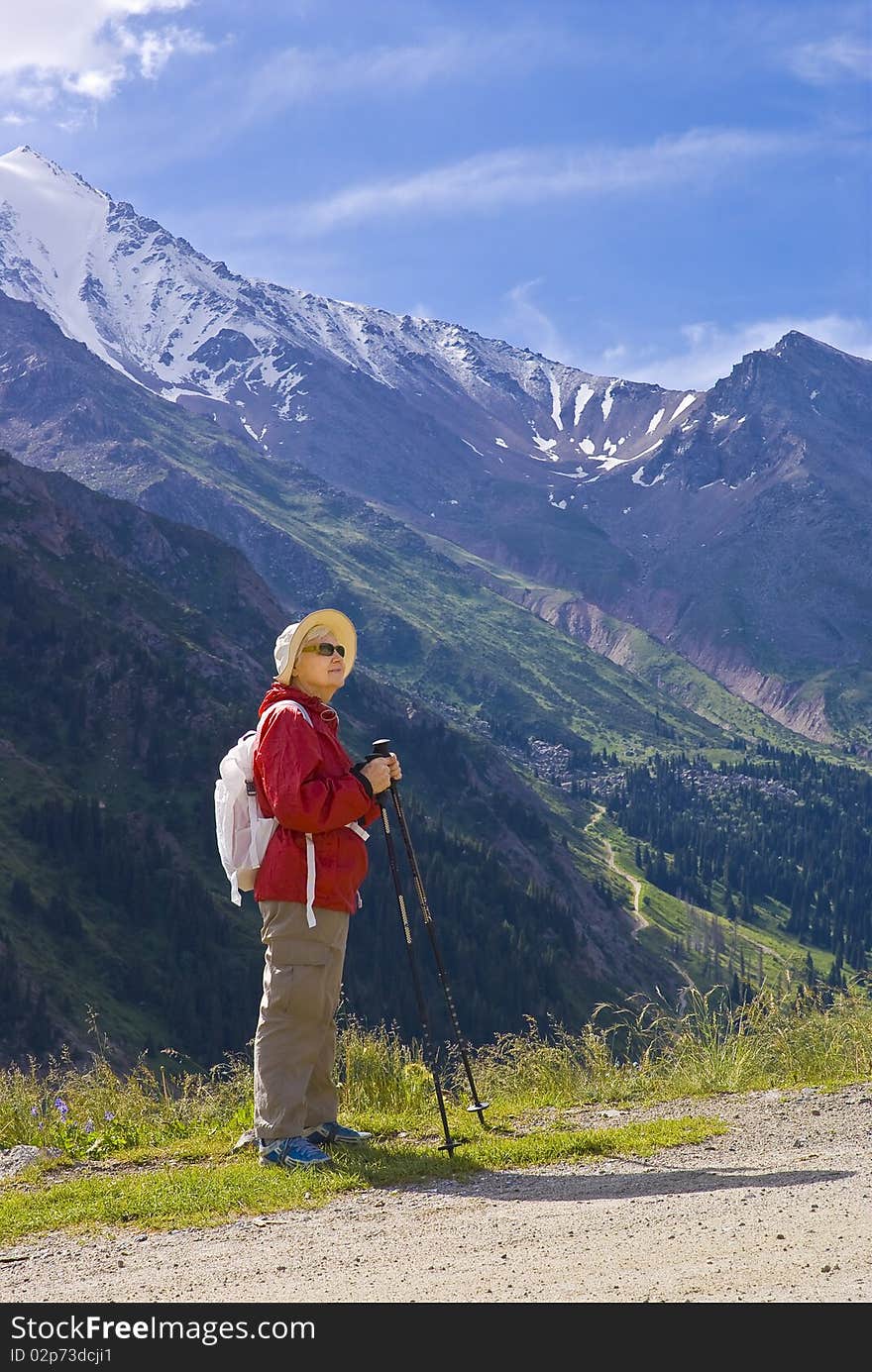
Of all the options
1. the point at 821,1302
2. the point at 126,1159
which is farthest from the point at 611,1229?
the point at 126,1159

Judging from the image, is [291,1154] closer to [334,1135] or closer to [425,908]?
[334,1135]

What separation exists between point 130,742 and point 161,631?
30.8 metres

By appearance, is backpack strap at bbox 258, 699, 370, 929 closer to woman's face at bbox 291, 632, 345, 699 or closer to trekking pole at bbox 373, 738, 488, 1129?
woman's face at bbox 291, 632, 345, 699

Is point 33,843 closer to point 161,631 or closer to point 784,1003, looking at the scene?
point 161,631

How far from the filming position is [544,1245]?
22.7 feet

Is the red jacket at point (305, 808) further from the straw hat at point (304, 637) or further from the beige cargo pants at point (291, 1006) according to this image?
the straw hat at point (304, 637)

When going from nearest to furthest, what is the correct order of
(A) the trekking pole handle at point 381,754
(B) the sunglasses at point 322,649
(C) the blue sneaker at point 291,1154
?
(C) the blue sneaker at point 291,1154, (A) the trekking pole handle at point 381,754, (B) the sunglasses at point 322,649

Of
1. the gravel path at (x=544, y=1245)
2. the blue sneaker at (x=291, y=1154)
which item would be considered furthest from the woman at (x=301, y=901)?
the gravel path at (x=544, y=1245)

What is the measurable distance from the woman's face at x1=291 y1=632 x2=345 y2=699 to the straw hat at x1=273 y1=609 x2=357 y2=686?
8 cm

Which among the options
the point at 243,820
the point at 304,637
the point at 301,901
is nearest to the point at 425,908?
the point at 301,901

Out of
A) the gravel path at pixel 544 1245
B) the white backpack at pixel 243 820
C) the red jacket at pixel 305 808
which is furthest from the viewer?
the white backpack at pixel 243 820

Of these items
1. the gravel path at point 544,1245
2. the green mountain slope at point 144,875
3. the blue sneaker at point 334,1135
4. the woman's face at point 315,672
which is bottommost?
the green mountain slope at point 144,875

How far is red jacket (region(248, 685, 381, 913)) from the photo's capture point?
383 inches

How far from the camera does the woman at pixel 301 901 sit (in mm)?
9742
